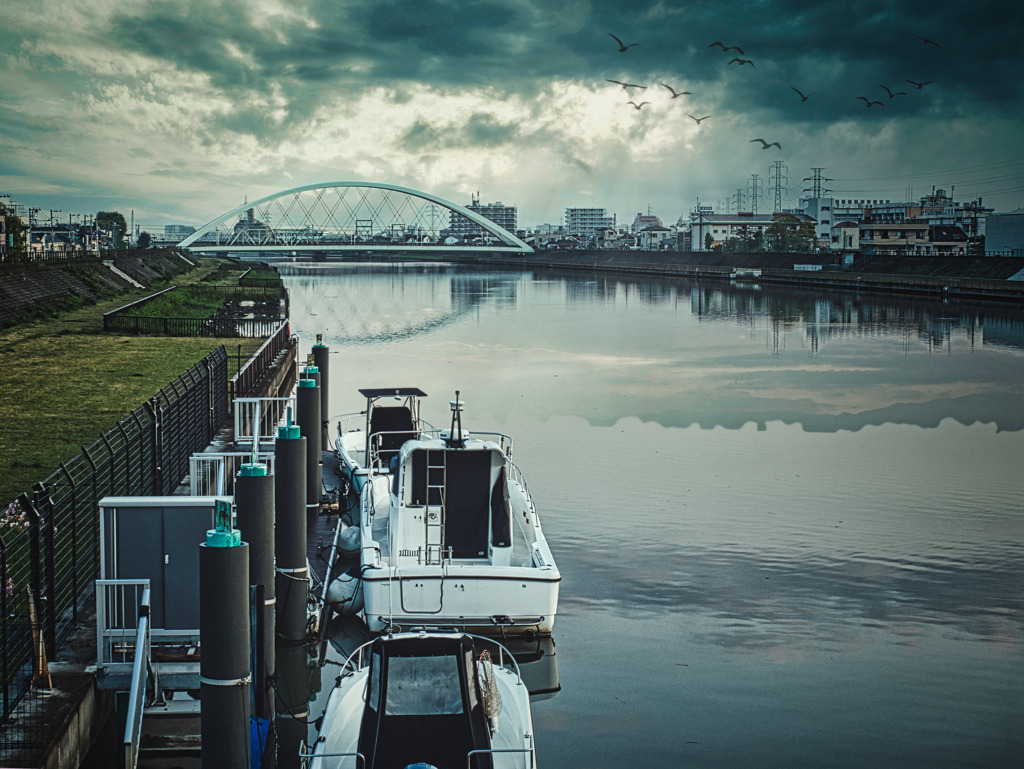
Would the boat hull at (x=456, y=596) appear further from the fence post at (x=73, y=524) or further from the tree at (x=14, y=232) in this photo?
the tree at (x=14, y=232)

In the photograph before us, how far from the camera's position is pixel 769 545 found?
1448 cm

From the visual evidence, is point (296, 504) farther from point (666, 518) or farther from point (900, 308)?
point (900, 308)

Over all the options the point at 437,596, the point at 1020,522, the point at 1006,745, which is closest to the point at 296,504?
the point at 437,596

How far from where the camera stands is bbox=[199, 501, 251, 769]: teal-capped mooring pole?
6363 mm

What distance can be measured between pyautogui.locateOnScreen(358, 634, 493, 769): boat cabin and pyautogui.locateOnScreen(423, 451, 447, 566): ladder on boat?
12.8 feet

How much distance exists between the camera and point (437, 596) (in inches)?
408

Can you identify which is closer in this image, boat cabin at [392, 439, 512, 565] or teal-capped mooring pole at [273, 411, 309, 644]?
teal-capped mooring pole at [273, 411, 309, 644]

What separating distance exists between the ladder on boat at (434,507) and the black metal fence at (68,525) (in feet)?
9.90

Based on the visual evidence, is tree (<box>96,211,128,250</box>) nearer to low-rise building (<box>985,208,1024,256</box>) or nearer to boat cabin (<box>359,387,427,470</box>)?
low-rise building (<box>985,208,1024,256</box>)

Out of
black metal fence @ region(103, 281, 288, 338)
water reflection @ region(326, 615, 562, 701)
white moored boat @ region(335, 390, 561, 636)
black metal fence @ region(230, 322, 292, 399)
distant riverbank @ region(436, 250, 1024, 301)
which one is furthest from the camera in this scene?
distant riverbank @ region(436, 250, 1024, 301)

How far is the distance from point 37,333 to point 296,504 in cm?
2806

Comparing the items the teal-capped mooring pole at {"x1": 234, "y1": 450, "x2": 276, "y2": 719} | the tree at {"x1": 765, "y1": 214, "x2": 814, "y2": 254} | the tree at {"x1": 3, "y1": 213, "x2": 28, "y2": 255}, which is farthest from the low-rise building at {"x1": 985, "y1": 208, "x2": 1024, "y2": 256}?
the teal-capped mooring pole at {"x1": 234, "y1": 450, "x2": 276, "y2": 719}

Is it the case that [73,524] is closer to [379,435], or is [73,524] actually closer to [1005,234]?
[379,435]

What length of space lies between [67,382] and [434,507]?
1456cm
